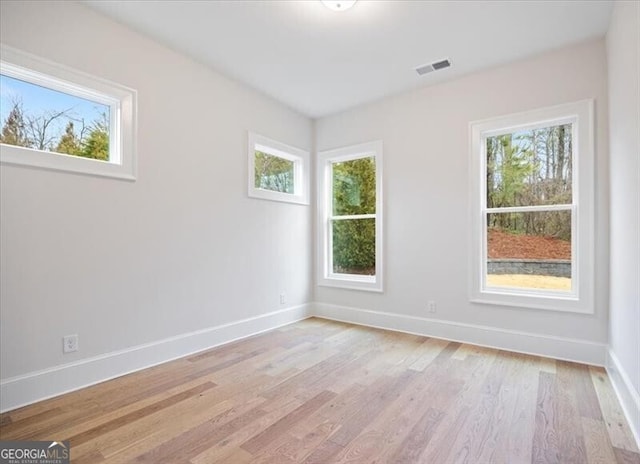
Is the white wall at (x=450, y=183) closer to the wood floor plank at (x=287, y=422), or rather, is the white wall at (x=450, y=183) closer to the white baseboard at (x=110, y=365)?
the white baseboard at (x=110, y=365)

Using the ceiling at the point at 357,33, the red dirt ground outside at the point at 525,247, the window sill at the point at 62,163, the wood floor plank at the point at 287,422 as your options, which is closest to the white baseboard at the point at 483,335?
the red dirt ground outside at the point at 525,247

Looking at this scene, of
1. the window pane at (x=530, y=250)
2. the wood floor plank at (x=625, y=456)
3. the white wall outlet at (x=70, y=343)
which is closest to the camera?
the wood floor plank at (x=625, y=456)

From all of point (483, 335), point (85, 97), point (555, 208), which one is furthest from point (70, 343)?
point (555, 208)

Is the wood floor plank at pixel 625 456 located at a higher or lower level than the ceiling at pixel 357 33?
lower

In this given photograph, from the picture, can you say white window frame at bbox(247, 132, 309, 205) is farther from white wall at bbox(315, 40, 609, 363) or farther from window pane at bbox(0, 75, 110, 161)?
window pane at bbox(0, 75, 110, 161)

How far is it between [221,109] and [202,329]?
2.29 metres

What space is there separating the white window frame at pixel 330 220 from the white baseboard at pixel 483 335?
357 mm

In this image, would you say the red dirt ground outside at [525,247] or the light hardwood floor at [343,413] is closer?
the light hardwood floor at [343,413]

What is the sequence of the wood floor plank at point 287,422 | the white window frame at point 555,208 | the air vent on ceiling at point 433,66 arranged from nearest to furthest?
1. the wood floor plank at point 287,422
2. the white window frame at point 555,208
3. the air vent on ceiling at point 433,66

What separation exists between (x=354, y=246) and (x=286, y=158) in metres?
1.51

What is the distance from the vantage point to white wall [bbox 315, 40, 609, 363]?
9.43ft

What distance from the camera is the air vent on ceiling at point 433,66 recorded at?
3.23 metres

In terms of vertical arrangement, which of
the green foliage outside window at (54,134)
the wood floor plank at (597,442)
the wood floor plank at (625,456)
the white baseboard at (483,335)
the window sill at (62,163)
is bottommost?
the wood floor plank at (597,442)

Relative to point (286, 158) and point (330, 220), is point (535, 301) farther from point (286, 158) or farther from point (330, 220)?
point (286, 158)
